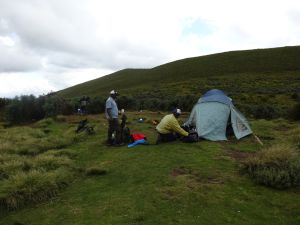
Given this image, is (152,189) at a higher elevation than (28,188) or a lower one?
lower

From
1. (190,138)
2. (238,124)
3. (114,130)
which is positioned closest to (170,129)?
(190,138)

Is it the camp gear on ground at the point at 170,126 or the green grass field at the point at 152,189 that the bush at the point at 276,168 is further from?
the camp gear on ground at the point at 170,126

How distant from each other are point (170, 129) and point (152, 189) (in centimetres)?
618

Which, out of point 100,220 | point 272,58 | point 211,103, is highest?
point 272,58

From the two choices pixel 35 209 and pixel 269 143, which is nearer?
pixel 35 209

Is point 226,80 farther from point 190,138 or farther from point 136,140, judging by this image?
point 136,140

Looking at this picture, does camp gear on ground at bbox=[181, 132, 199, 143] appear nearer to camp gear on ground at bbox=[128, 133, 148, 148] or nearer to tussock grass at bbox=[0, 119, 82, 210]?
camp gear on ground at bbox=[128, 133, 148, 148]

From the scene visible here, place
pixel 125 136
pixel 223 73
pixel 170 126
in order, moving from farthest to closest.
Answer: pixel 223 73, pixel 125 136, pixel 170 126

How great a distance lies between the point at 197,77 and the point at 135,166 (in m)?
71.6

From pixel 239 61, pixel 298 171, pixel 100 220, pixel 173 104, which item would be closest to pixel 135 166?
pixel 100 220

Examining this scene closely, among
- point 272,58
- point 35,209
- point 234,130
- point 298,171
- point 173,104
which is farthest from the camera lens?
point 272,58

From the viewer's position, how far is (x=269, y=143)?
14727mm

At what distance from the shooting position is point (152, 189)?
909 centimetres

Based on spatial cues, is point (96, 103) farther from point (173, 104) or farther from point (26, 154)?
point (26, 154)
